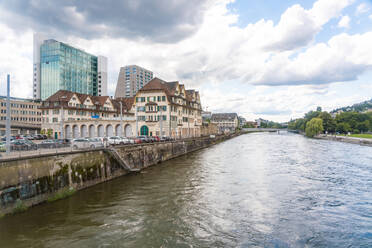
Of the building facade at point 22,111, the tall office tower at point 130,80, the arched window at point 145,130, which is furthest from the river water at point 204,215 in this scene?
the tall office tower at point 130,80

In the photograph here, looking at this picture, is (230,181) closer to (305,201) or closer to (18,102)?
(305,201)

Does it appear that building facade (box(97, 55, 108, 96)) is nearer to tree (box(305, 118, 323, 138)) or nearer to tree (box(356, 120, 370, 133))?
tree (box(305, 118, 323, 138))

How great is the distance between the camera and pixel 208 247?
42.5 feet

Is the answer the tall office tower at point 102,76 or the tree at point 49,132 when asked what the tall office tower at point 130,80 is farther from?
the tree at point 49,132

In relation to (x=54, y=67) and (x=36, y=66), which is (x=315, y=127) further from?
(x=36, y=66)

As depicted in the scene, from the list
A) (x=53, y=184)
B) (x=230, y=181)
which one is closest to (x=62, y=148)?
Result: (x=53, y=184)

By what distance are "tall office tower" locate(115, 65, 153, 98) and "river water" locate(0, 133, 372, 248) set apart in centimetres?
15849

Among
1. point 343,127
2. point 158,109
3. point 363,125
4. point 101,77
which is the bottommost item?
point 343,127

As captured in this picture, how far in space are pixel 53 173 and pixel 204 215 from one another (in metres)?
12.9

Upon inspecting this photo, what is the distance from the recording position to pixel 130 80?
182 metres

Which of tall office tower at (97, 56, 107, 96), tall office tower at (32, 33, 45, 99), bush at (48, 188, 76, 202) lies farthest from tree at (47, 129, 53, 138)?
tall office tower at (97, 56, 107, 96)

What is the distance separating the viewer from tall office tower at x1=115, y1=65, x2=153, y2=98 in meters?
180

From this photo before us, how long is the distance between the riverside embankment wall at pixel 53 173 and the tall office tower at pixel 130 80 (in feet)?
495

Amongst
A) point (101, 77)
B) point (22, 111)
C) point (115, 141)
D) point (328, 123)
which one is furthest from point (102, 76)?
point (328, 123)
